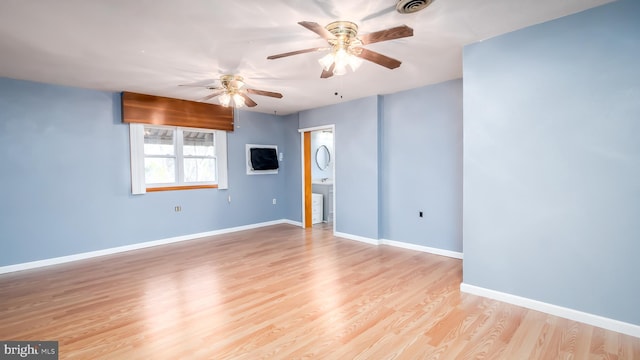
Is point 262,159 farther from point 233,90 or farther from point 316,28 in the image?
point 316,28

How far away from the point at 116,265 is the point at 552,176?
511 cm

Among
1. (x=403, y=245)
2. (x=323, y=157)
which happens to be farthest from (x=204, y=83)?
(x=323, y=157)

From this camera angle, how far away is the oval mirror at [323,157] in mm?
8078

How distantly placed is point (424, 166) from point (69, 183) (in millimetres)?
5126

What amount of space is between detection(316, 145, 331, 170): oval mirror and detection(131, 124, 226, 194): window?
113 inches

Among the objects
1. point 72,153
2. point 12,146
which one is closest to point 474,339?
point 72,153

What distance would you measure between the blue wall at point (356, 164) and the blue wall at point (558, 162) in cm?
206

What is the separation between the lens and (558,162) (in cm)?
253

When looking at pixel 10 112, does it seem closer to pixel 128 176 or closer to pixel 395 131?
pixel 128 176

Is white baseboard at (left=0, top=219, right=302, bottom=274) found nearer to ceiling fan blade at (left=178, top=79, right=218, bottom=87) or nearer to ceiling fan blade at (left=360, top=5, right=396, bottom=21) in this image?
ceiling fan blade at (left=178, top=79, right=218, bottom=87)

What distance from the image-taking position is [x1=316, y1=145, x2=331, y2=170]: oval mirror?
8.08 meters

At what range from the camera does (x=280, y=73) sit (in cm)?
370

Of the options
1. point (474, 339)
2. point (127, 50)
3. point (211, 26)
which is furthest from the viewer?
point (127, 50)

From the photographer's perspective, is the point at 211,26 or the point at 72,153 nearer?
the point at 211,26
